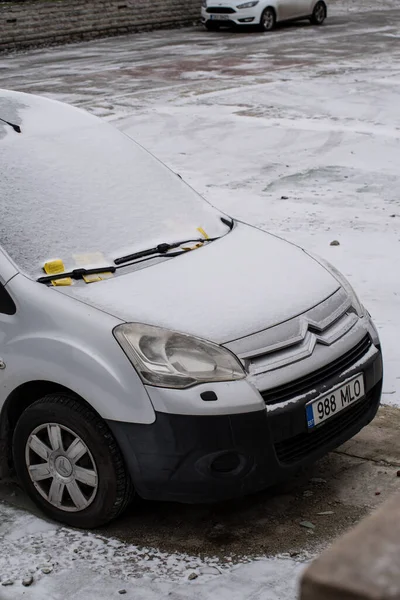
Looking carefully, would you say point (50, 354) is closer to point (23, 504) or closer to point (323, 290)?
point (23, 504)

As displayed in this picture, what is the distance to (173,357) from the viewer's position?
12.8 ft

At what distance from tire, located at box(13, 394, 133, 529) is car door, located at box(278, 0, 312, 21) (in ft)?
76.5

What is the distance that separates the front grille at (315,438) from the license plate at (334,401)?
0.13ft

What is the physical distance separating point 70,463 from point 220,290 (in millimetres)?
954

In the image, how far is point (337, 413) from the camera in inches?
163

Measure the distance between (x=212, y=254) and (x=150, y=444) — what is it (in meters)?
1.15

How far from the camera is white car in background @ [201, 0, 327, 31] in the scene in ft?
82.6

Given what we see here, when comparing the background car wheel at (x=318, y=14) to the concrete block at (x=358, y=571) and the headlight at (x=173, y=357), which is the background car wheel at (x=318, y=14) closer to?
the headlight at (x=173, y=357)

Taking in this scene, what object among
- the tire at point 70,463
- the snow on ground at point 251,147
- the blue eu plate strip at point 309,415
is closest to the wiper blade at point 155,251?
the snow on ground at point 251,147

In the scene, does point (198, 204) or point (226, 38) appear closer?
point (198, 204)

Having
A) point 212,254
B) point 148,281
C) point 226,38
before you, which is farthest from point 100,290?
point 226,38

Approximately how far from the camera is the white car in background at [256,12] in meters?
25.2

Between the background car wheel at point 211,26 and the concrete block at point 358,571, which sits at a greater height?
the concrete block at point 358,571

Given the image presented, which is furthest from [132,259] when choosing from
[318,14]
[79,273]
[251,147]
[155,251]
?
[318,14]
